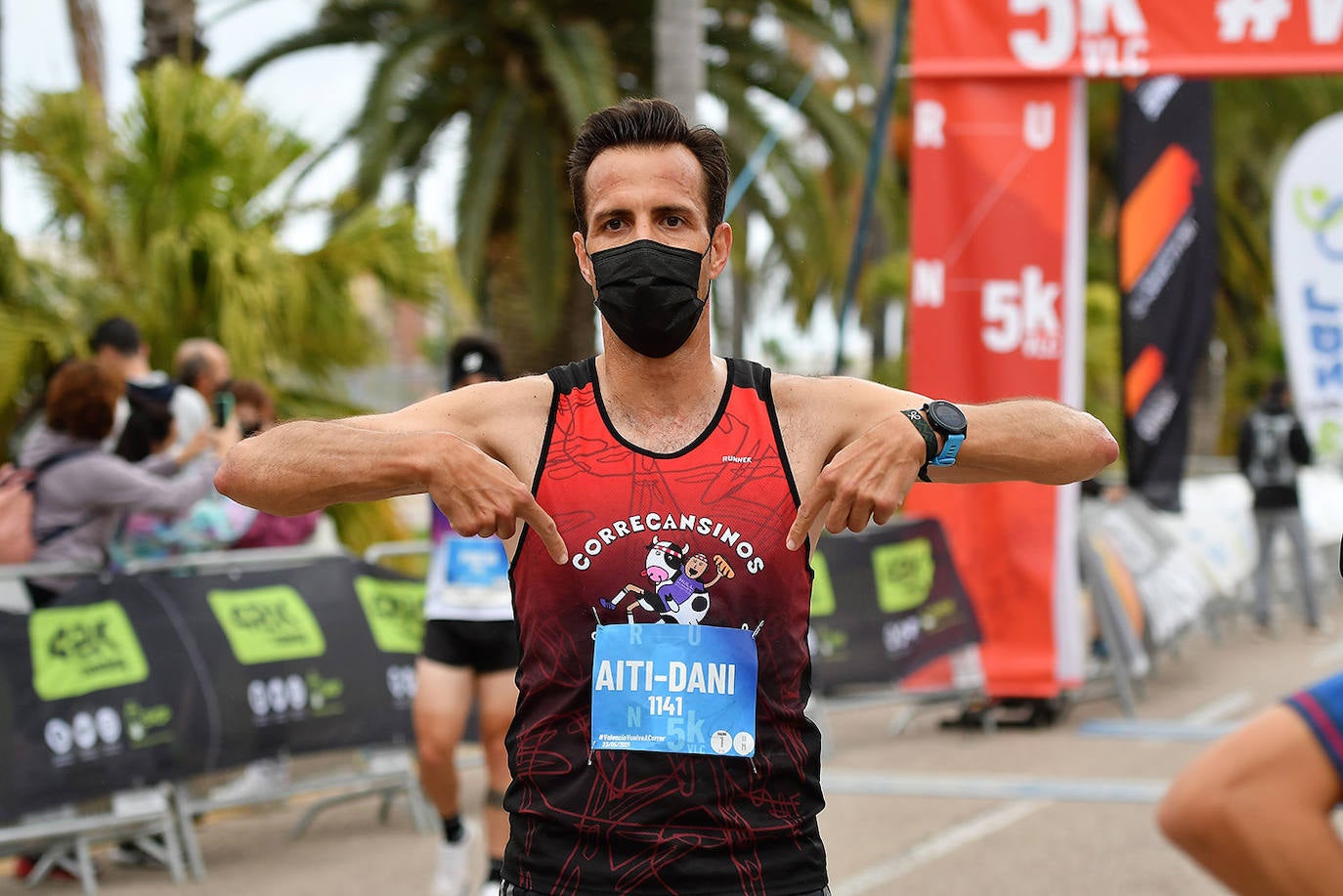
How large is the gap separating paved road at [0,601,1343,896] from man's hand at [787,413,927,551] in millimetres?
3975

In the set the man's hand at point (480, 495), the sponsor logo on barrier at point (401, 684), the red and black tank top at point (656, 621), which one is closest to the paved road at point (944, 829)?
the sponsor logo on barrier at point (401, 684)

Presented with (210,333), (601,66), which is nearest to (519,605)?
(210,333)

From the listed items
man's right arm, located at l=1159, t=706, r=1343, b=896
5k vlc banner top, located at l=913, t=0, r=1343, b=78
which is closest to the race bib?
man's right arm, located at l=1159, t=706, r=1343, b=896

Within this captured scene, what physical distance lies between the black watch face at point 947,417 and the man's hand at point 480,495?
0.68 meters

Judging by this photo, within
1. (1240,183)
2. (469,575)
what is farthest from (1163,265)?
(1240,183)

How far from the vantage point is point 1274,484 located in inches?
564

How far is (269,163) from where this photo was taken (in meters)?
11.6

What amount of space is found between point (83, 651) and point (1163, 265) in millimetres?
7066

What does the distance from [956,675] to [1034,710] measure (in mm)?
564

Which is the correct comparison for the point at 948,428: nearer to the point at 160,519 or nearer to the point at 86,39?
the point at 160,519

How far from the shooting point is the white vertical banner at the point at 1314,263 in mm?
10781

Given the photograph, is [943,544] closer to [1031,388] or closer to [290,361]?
[1031,388]

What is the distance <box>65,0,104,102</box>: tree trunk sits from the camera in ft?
50.3

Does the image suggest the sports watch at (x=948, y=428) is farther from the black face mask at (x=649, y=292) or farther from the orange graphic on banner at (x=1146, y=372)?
the orange graphic on banner at (x=1146, y=372)
